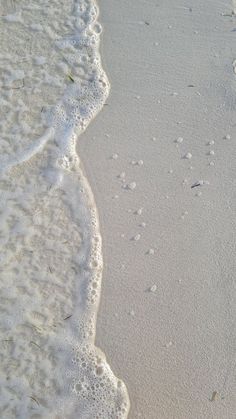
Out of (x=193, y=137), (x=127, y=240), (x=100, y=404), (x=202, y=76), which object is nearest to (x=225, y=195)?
(x=193, y=137)

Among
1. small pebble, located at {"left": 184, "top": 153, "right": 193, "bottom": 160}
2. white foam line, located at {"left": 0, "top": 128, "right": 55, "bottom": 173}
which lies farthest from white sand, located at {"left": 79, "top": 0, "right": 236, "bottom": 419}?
white foam line, located at {"left": 0, "top": 128, "right": 55, "bottom": 173}

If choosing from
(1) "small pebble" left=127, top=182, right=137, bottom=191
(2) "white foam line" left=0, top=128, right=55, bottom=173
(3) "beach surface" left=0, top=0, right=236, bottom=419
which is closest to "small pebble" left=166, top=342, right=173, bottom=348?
(3) "beach surface" left=0, top=0, right=236, bottom=419

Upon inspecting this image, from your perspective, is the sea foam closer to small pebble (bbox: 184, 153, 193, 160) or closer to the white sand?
the white sand

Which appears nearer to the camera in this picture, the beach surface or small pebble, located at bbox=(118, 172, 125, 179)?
the beach surface

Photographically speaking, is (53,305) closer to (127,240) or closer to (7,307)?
(7,307)

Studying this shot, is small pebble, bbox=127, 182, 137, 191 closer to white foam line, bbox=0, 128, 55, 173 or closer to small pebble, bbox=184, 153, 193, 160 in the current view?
small pebble, bbox=184, 153, 193, 160

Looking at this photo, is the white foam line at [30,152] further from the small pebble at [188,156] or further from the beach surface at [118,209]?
the small pebble at [188,156]

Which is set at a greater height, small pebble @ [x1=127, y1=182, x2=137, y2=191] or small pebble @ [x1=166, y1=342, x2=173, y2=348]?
small pebble @ [x1=127, y1=182, x2=137, y2=191]
